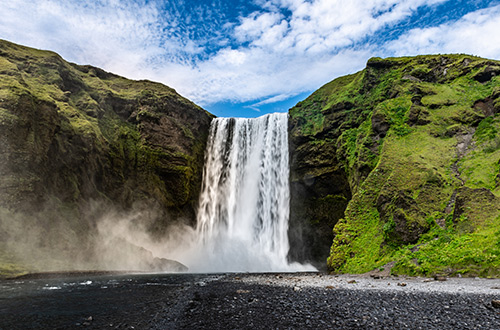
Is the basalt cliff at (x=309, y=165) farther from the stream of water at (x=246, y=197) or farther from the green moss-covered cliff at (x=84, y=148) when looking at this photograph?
the stream of water at (x=246, y=197)

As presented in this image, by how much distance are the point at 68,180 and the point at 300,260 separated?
27497 mm

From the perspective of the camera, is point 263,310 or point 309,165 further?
point 309,165

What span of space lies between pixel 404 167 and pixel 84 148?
102ft

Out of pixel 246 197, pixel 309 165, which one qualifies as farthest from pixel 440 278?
pixel 246 197

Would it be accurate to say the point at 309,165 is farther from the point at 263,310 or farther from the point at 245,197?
the point at 263,310

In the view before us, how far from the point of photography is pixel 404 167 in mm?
24000

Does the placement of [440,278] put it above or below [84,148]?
below

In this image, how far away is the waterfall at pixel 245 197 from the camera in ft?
113

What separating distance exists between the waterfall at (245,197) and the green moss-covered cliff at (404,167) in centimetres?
218

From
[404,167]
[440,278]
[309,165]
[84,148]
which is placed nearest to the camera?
[440,278]

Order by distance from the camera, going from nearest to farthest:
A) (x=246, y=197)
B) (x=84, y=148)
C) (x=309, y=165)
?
(x=84, y=148), (x=309, y=165), (x=246, y=197)

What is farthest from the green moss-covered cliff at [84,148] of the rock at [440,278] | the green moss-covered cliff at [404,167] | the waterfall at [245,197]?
the rock at [440,278]

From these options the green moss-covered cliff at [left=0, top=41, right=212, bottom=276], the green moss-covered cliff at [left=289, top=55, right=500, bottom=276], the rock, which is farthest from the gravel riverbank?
the green moss-covered cliff at [left=0, top=41, right=212, bottom=276]

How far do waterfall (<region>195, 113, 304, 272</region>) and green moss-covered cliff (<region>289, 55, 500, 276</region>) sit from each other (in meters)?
2.18
